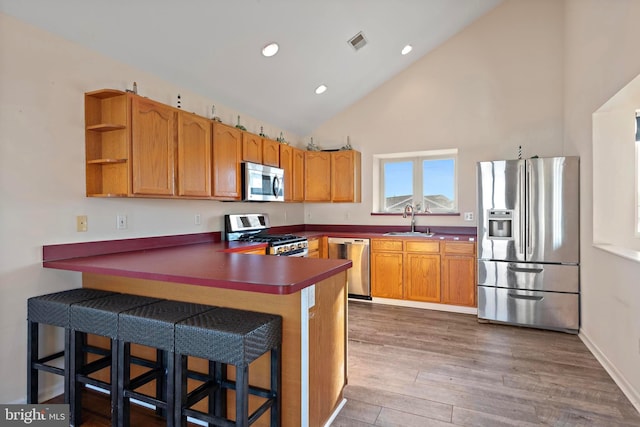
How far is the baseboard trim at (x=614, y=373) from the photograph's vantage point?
2200mm

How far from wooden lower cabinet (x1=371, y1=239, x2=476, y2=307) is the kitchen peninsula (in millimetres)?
2251

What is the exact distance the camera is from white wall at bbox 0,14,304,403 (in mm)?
2062

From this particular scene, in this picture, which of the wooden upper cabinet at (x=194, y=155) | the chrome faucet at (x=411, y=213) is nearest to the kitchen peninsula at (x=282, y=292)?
the wooden upper cabinet at (x=194, y=155)

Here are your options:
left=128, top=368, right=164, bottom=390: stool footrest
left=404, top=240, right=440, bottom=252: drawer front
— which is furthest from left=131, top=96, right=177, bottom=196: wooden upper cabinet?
left=404, top=240, right=440, bottom=252: drawer front

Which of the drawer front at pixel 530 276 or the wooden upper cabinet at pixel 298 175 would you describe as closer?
the drawer front at pixel 530 276

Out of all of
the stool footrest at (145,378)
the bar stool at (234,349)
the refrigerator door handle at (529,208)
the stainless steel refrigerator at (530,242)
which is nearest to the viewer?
the bar stool at (234,349)

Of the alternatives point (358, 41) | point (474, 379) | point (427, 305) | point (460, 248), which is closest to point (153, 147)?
point (358, 41)

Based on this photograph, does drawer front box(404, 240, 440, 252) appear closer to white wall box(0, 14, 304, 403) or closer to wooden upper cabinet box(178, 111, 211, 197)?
wooden upper cabinet box(178, 111, 211, 197)

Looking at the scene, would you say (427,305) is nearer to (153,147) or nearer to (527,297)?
(527,297)

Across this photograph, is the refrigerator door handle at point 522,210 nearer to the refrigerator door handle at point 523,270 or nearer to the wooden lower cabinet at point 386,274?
the refrigerator door handle at point 523,270

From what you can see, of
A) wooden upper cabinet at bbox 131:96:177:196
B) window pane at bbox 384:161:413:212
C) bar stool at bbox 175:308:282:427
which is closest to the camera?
bar stool at bbox 175:308:282:427

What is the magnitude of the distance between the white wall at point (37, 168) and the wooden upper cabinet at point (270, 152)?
163cm

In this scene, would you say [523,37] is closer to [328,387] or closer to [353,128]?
[353,128]

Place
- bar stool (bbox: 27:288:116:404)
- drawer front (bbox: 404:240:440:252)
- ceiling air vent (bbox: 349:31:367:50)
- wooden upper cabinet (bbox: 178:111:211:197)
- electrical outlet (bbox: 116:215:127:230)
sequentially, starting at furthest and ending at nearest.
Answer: drawer front (bbox: 404:240:440:252)
ceiling air vent (bbox: 349:31:367:50)
wooden upper cabinet (bbox: 178:111:211:197)
electrical outlet (bbox: 116:215:127:230)
bar stool (bbox: 27:288:116:404)
